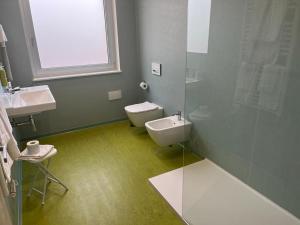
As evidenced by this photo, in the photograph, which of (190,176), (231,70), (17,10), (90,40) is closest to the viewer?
(231,70)

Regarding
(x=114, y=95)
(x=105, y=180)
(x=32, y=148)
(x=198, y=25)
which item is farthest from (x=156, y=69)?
(x=32, y=148)

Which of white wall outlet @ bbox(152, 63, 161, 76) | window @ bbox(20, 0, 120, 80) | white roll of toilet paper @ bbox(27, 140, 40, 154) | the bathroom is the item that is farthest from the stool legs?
white wall outlet @ bbox(152, 63, 161, 76)

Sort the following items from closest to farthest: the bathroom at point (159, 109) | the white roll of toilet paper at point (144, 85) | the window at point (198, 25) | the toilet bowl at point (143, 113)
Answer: the bathroom at point (159, 109), the window at point (198, 25), the toilet bowl at point (143, 113), the white roll of toilet paper at point (144, 85)

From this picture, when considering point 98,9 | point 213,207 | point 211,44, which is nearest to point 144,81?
point 98,9

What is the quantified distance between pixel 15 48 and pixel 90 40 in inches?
39.2

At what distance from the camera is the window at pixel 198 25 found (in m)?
2.12

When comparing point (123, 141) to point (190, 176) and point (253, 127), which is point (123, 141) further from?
point (253, 127)

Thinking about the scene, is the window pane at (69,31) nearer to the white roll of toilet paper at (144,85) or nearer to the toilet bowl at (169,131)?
the white roll of toilet paper at (144,85)

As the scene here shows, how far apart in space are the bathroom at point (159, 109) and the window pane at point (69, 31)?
14mm

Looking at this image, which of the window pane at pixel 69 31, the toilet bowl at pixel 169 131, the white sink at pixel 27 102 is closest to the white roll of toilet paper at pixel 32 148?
the white sink at pixel 27 102

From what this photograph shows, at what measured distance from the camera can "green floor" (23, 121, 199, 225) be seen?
5.90 feet

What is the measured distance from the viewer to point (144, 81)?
11.6ft

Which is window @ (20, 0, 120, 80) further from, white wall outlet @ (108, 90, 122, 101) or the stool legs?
the stool legs

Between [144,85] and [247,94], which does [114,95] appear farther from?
[247,94]
